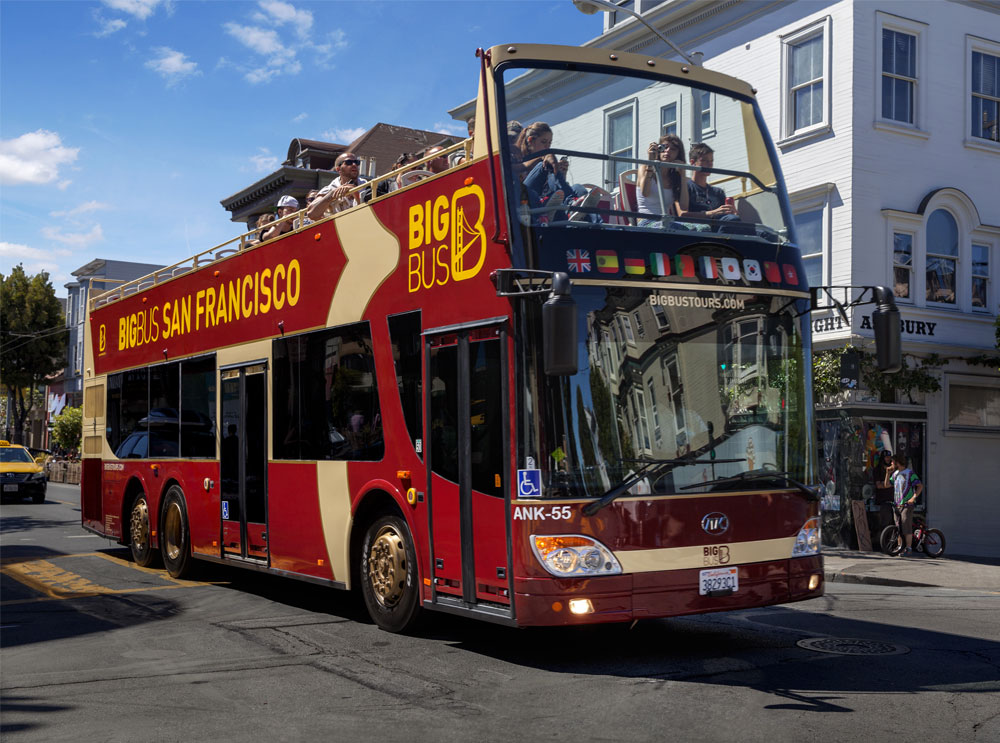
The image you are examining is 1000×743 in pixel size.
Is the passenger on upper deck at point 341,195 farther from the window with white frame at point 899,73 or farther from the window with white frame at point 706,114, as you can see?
the window with white frame at point 899,73

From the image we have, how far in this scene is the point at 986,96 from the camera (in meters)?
23.3

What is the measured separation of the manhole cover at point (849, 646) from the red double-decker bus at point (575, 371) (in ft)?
2.36

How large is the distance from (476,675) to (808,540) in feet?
8.67

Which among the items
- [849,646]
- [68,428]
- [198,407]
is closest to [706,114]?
[849,646]

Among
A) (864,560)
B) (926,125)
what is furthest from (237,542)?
(926,125)

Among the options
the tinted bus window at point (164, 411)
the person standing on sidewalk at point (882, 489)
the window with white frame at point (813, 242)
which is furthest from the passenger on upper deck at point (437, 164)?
the person standing on sidewalk at point (882, 489)

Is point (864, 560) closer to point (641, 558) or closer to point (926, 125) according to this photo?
point (926, 125)

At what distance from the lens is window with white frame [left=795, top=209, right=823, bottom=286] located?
21734 mm

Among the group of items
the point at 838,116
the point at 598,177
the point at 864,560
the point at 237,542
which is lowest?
the point at 864,560

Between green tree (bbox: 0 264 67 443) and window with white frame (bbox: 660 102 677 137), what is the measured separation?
68.3 m

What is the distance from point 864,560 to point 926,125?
9373 mm

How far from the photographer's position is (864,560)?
60.8 feet

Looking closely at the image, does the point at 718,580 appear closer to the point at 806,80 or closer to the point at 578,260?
the point at 578,260

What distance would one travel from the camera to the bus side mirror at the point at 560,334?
266 inches
